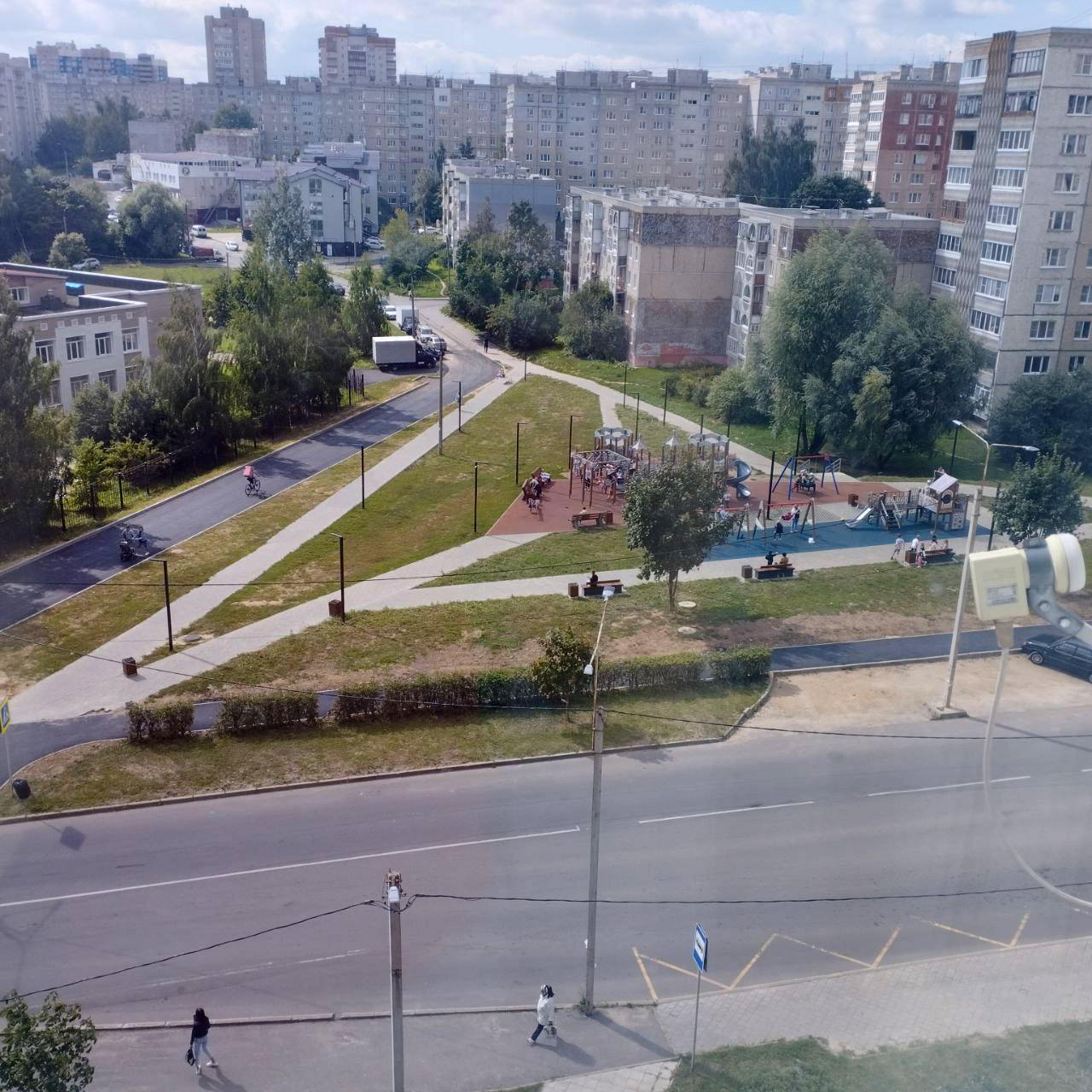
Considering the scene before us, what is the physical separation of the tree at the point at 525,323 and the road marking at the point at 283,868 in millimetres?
37464

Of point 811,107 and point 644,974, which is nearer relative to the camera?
point 644,974

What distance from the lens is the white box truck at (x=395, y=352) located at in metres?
45.2

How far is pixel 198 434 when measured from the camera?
3170cm

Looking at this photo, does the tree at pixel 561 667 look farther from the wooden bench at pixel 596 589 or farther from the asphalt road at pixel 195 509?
the asphalt road at pixel 195 509

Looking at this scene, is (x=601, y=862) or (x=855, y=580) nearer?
(x=601, y=862)

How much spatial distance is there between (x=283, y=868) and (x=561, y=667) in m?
5.45

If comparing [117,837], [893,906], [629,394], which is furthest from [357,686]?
[629,394]

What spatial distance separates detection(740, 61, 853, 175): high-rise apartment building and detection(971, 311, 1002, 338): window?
4807cm

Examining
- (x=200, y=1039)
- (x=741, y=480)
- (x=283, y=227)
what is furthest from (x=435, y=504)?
(x=283, y=227)

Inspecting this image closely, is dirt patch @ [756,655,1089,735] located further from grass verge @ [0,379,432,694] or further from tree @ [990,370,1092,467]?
tree @ [990,370,1092,467]

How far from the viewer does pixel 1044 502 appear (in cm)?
2181

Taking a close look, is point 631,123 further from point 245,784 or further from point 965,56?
point 245,784

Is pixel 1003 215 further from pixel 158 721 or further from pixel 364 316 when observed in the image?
pixel 158 721

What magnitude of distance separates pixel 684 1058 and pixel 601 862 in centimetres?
340
